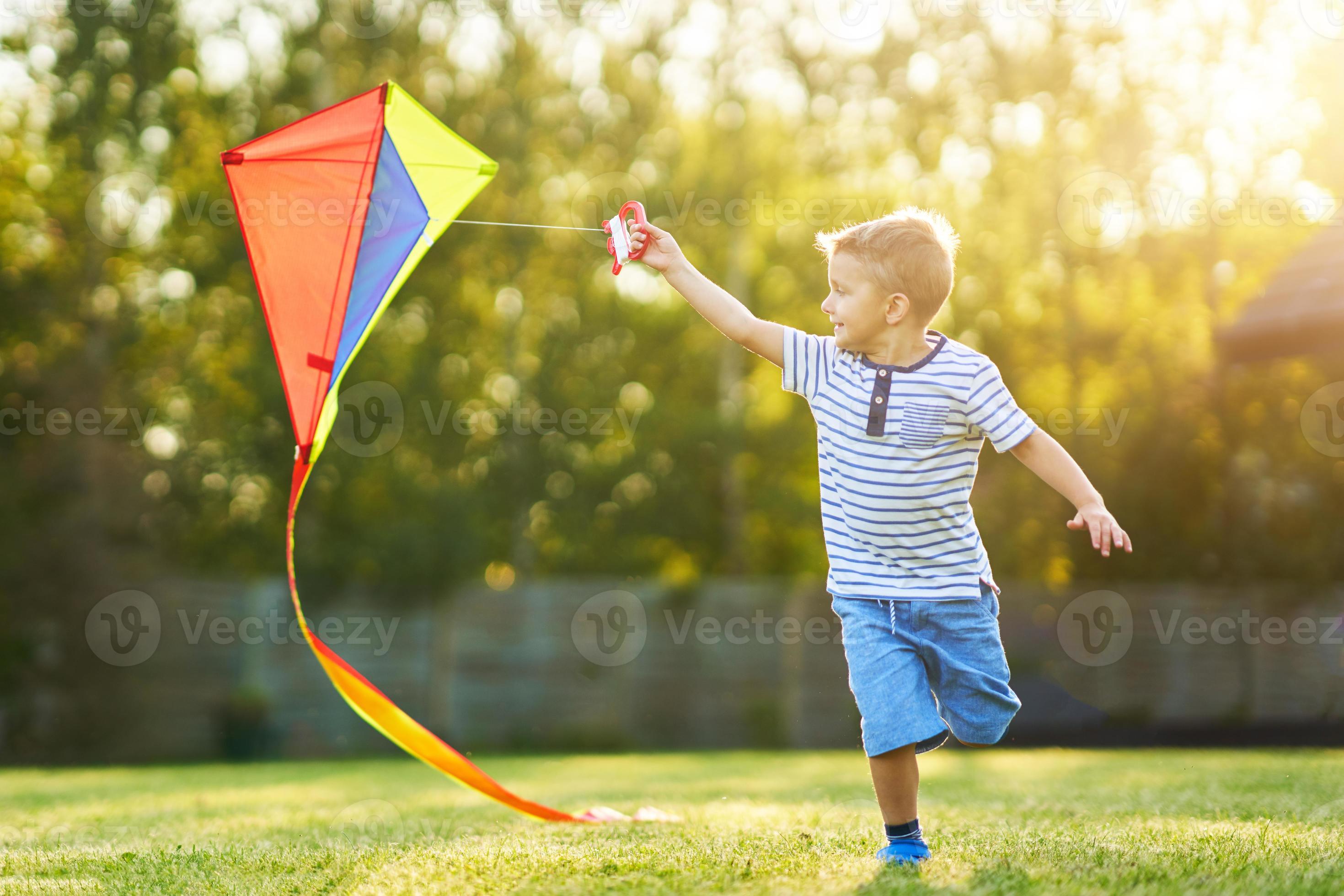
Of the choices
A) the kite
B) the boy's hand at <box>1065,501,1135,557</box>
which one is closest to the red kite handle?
the kite

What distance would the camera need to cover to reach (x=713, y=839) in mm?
3465

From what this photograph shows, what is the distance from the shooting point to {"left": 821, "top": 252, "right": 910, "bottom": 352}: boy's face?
3.28m

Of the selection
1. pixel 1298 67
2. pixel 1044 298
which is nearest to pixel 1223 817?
pixel 1044 298

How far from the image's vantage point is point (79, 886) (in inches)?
115

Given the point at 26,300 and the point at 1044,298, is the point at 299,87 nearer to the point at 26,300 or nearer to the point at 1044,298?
the point at 26,300

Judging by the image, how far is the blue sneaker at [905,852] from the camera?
2.99 metres

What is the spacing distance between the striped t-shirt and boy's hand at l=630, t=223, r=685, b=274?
2.16ft

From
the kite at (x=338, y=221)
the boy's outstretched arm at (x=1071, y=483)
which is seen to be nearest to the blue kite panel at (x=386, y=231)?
the kite at (x=338, y=221)

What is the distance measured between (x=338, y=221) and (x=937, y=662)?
2.41m

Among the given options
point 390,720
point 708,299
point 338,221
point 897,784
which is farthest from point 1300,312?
point 390,720

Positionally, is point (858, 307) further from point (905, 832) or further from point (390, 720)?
point (390, 720)

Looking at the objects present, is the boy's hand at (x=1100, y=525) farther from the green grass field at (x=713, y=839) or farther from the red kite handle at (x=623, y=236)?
the red kite handle at (x=623, y=236)

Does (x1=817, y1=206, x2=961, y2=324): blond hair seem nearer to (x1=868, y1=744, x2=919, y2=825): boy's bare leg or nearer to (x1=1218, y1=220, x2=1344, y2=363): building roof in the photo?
(x1=868, y1=744, x2=919, y2=825): boy's bare leg

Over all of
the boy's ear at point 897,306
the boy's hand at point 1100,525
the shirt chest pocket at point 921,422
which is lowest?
the boy's hand at point 1100,525
